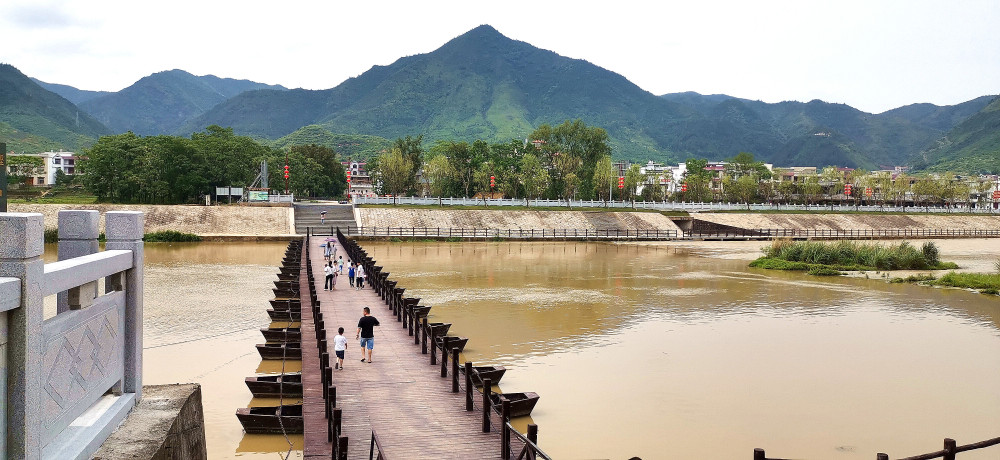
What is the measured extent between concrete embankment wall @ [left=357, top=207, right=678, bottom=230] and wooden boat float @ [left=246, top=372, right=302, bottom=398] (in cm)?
5558

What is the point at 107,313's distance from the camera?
30.8 feet

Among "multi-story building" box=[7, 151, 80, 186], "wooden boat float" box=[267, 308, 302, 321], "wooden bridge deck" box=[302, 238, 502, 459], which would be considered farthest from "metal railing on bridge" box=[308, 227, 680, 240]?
"multi-story building" box=[7, 151, 80, 186]

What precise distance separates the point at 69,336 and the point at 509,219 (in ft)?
235

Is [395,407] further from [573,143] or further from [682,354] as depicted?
[573,143]

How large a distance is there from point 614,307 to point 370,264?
1060 cm

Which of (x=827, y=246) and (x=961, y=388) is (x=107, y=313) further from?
(x=827, y=246)

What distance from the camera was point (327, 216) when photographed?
7325cm

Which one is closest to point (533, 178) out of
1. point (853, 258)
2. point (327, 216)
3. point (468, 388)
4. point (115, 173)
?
point (327, 216)

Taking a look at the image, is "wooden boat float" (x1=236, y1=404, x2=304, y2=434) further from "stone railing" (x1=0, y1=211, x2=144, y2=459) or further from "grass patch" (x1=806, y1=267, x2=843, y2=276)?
"grass patch" (x1=806, y1=267, x2=843, y2=276)

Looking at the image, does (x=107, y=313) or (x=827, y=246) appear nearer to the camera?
(x=107, y=313)

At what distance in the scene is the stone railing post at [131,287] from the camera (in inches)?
401

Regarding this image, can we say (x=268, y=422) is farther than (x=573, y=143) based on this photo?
No

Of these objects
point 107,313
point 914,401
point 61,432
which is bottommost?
point 914,401

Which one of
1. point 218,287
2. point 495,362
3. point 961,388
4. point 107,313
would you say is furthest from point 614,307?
point 107,313
